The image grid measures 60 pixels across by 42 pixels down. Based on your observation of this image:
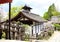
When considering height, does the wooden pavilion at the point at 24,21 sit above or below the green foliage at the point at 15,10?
below

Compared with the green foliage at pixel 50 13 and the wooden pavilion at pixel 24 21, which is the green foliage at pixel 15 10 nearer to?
the wooden pavilion at pixel 24 21

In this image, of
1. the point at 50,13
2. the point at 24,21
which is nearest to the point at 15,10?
the point at 24,21

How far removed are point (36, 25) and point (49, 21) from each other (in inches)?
6.1

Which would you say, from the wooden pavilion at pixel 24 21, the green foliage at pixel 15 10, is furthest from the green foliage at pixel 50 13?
the green foliage at pixel 15 10

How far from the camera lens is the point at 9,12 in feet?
6.49

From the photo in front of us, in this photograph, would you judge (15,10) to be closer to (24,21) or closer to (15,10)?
(15,10)

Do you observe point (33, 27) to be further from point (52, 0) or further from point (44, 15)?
point (52, 0)

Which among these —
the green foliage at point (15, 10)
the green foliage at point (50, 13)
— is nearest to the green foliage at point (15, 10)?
the green foliage at point (15, 10)

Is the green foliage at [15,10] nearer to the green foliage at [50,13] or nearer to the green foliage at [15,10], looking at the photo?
the green foliage at [15,10]

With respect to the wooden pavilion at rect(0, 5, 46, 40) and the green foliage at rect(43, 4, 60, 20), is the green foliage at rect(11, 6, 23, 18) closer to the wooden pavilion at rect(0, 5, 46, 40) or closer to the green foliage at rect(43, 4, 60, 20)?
the wooden pavilion at rect(0, 5, 46, 40)

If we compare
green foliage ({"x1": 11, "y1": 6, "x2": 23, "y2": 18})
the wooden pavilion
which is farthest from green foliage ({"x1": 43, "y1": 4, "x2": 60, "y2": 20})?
green foliage ({"x1": 11, "y1": 6, "x2": 23, "y2": 18})

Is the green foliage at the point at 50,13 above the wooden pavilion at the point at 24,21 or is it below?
above

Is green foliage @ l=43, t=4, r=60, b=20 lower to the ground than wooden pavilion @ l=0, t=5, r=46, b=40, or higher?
higher

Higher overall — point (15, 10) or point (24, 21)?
point (15, 10)
